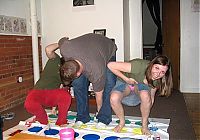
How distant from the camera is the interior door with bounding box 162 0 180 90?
4441 mm

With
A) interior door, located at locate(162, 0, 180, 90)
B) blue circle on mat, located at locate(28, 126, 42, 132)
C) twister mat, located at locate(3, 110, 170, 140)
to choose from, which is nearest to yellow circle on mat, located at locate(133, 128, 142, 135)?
twister mat, located at locate(3, 110, 170, 140)

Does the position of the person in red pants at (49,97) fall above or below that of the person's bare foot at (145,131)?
above

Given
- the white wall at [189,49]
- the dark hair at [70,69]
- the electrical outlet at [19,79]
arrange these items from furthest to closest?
the white wall at [189,49]
the electrical outlet at [19,79]
the dark hair at [70,69]

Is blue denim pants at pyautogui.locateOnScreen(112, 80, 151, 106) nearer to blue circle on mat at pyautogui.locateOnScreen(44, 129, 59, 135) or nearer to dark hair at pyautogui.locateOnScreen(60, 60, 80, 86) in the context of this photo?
dark hair at pyautogui.locateOnScreen(60, 60, 80, 86)

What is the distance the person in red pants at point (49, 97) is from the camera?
2.14 meters

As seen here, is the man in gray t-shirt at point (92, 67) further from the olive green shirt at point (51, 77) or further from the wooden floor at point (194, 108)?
the wooden floor at point (194, 108)

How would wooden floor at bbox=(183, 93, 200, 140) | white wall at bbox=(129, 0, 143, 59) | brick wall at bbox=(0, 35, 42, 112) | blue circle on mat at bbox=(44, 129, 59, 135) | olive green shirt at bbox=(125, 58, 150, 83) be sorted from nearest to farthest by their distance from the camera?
olive green shirt at bbox=(125, 58, 150, 83) < blue circle on mat at bbox=(44, 129, 59, 135) < wooden floor at bbox=(183, 93, 200, 140) < brick wall at bbox=(0, 35, 42, 112) < white wall at bbox=(129, 0, 143, 59)

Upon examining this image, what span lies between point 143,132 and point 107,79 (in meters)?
0.54

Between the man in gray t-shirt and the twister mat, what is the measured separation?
→ 14cm

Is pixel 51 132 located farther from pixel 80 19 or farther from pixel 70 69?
pixel 80 19

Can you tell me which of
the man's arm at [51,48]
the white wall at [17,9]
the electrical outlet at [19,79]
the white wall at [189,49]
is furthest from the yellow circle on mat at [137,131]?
the white wall at [189,49]

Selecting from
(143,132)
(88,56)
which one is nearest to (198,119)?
(143,132)

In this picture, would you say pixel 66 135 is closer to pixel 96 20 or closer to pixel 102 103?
pixel 102 103

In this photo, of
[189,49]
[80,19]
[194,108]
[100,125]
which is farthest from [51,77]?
[189,49]
